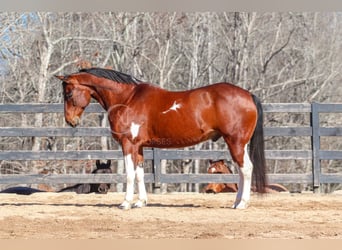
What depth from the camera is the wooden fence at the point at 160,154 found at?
9.95m

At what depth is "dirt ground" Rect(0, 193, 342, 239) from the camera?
4953 millimetres

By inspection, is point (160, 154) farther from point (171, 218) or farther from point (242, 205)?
point (171, 218)

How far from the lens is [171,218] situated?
6.07m

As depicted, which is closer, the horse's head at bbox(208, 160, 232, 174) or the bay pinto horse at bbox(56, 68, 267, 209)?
the bay pinto horse at bbox(56, 68, 267, 209)

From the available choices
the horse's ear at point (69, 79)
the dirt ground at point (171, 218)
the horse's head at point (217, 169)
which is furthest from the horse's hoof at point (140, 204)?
the horse's head at point (217, 169)

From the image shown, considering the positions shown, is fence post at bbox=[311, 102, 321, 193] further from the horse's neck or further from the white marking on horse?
the horse's neck

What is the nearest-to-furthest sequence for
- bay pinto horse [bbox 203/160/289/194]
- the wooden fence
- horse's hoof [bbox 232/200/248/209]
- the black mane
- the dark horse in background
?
horse's hoof [bbox 232/200/248/209]
the black mane
the wooden fence
the dark horse in background
bay pinto horse [bbox 203/160/289/194]

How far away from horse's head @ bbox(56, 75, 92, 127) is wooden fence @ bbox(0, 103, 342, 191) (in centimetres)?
228

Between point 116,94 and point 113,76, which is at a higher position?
point 113,76

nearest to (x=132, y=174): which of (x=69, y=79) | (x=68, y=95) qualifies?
(x=68, y=95)

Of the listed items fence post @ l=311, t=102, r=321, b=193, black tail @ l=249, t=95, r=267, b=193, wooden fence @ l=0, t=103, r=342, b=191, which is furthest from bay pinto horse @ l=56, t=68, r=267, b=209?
fence post @ l=311, t=102, r=321, b=193

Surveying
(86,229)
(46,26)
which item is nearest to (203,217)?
(86,229)

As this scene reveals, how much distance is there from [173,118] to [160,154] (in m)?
2.93

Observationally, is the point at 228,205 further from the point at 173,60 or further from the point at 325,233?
the point at 173,60
